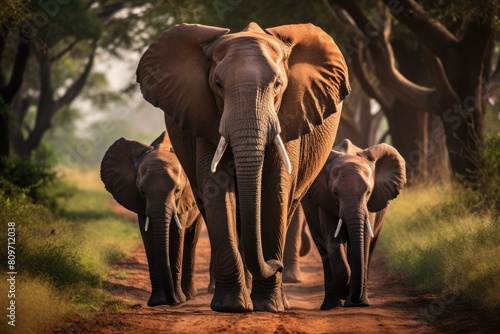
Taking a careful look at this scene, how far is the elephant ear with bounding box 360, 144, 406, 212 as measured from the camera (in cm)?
1088

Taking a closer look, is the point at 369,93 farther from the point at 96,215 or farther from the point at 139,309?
the point at 139,309

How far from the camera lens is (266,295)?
9180 mm

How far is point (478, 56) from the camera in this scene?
1597 cm

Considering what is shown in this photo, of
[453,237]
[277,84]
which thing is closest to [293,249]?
[453,237]

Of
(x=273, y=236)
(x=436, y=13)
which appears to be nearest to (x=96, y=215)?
(x=436, y=13)

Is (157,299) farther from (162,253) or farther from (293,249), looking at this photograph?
(293,249)

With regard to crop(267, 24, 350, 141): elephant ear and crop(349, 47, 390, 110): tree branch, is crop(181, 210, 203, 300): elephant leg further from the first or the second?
crop(349, 47, 390, 110): tree branch

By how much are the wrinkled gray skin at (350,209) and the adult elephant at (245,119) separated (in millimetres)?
729

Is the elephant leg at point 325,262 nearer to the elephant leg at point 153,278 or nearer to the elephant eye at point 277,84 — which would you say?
the elephant leg at point 153,278

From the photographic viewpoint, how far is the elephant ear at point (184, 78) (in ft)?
29.3

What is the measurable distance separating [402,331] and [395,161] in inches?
134

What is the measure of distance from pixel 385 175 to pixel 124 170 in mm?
3044

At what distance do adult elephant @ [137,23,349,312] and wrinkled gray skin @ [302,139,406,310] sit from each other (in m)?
0.73

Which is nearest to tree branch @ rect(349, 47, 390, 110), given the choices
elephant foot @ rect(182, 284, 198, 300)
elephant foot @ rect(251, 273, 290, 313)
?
elephant foot @ rect(182, 284, 198, 300)
